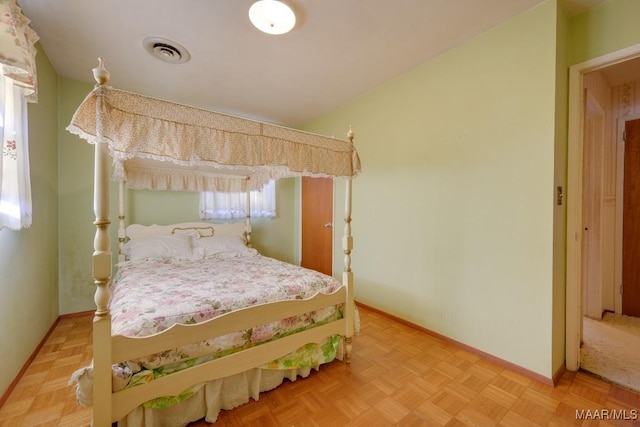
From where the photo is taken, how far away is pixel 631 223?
286 cm

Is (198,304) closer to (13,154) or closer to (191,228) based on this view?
(13,154)

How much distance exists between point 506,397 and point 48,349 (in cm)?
347

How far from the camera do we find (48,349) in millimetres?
2209

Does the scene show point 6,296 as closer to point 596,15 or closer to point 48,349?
point 48,349

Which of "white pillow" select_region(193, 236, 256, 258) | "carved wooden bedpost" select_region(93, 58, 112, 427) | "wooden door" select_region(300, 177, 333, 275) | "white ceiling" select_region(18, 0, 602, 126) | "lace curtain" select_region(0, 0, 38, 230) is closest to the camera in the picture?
"carved wooden bedpost" select_region(93, 58, 112, 427)

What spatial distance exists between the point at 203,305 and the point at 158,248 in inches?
64.6

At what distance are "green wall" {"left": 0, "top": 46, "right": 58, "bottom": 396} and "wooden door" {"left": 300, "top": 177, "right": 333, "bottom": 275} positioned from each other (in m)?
2.94

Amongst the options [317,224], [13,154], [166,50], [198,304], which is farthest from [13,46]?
[317,224]

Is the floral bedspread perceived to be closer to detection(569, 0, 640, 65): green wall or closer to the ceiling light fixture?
the ceiling light fixture

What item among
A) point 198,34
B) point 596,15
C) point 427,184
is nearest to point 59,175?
point 198,34

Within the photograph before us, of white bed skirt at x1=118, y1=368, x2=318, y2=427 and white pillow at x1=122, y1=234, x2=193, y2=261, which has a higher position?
white pillow at x1=122, y1=234, x2=193, y2=261

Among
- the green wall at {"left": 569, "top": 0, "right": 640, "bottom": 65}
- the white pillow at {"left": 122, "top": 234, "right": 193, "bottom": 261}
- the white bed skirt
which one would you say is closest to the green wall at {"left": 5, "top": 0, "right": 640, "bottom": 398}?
the green wall at {"left": 569, "top": 0, "right": 640, "bottom": 65}

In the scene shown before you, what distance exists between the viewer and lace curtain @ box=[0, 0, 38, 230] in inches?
50.7

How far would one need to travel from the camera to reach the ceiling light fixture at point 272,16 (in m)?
1.75
